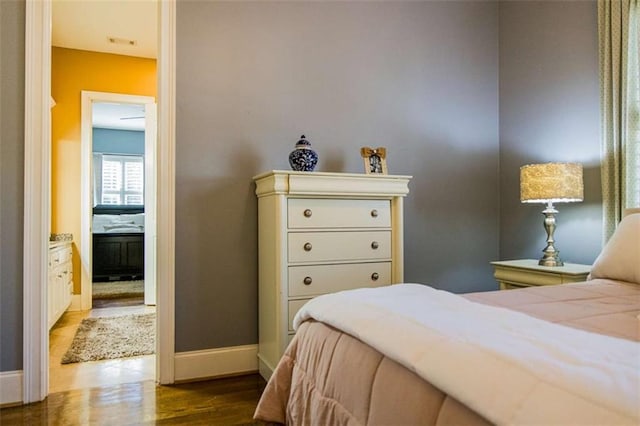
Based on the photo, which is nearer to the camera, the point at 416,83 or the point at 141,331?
the point at 416,83

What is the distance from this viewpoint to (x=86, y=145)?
14.7ft

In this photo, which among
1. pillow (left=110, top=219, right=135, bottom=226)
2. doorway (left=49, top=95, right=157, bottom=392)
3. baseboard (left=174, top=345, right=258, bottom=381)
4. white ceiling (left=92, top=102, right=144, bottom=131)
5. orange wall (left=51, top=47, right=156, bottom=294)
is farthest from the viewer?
pillow (left=110, top=219, right=135, bottom=226)

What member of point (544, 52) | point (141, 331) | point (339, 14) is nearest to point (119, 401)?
point (141, 331)

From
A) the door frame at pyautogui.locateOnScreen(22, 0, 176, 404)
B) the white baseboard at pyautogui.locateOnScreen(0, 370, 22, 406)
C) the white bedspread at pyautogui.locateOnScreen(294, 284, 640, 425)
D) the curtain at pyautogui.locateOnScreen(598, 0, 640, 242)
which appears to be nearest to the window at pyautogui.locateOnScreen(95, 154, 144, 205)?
the door frame at pyautogui.locateOnScreen(22, 0, 176, 404)

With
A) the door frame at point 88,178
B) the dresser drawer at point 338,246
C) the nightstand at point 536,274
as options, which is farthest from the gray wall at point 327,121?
the door frame at point 88,178

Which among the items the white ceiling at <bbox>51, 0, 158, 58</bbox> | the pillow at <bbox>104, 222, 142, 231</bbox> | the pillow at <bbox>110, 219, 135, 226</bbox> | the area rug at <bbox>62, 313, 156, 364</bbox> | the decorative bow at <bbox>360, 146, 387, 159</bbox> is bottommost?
the area rug at <bbox>62, 313, 156, 364</bbox>

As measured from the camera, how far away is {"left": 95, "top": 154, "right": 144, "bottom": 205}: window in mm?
8273

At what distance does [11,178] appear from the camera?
7.34 feet

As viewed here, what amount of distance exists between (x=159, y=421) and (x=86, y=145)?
138 inches

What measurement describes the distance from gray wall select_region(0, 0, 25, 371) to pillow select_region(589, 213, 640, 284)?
2949mm

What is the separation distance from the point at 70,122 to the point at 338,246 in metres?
3.61

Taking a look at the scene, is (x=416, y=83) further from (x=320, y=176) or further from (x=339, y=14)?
(x=320, y=176)

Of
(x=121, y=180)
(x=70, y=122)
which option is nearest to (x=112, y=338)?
(x=70, y=122)

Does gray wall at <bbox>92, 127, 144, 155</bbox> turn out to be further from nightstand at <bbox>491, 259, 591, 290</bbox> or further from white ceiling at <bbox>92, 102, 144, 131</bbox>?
nightstand at <bbox>491, 259, 591, 290</bbox>
